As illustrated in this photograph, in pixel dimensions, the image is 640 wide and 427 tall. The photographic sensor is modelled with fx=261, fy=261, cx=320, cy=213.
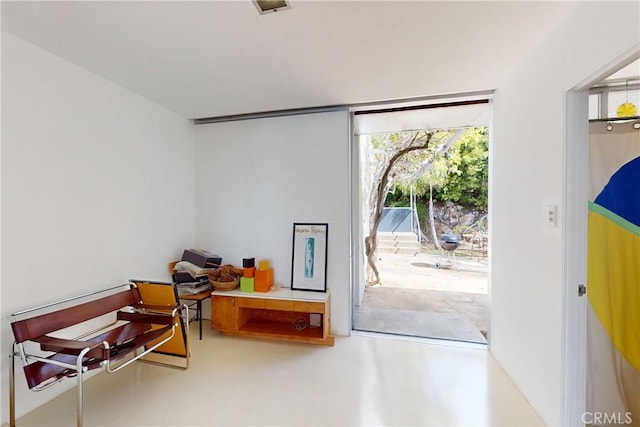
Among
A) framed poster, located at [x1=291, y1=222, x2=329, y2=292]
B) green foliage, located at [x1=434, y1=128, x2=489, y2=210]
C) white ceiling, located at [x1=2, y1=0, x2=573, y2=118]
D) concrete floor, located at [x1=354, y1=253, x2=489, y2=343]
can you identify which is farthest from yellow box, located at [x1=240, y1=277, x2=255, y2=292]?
green foliage, located at [x1=434, y1=128, x2=489, y2=210]

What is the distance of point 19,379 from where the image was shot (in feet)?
5.53

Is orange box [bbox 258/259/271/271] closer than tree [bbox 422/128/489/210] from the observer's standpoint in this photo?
Yes

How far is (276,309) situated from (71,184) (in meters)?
1.98

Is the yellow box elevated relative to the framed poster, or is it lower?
lower

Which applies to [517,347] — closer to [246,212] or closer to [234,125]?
[246,212]

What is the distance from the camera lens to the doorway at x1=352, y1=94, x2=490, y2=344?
2.96 m

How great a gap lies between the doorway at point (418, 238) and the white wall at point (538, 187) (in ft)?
2.16

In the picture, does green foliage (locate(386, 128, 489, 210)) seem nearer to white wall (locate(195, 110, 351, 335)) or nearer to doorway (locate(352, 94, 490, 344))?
doorway (locate(352, 94, 490, 344))

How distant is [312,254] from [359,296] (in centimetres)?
143

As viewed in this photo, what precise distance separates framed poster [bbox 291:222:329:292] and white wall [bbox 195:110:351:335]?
0.07 metres

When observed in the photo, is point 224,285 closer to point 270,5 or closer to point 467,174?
point 270,5

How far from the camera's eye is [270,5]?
4.51 ft

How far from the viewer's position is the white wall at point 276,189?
2.81 m

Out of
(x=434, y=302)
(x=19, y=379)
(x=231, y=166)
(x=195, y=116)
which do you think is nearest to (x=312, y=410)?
(x=19, y=379)
